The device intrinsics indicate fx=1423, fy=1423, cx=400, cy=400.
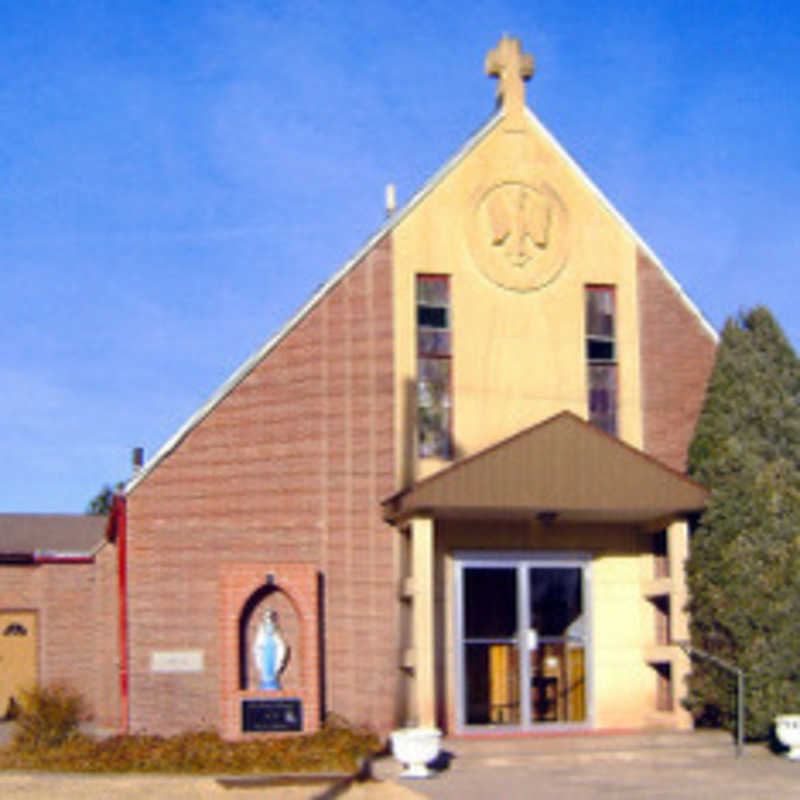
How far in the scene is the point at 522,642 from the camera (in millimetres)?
20656

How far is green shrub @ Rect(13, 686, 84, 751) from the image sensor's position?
19312 millimetres

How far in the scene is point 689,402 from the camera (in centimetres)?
2258

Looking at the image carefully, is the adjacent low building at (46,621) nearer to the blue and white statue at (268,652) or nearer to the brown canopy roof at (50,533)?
the brown canopy roof at (50,533)

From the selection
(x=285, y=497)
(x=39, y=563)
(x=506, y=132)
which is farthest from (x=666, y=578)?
(x=39, y=563)

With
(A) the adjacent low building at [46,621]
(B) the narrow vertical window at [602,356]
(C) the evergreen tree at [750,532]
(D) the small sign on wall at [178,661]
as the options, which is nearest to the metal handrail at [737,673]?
(C) the evergreen tree at [750,532]

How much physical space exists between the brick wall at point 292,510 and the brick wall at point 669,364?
4235mm

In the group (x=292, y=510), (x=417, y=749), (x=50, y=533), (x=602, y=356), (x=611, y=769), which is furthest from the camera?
(x=50, y=533)

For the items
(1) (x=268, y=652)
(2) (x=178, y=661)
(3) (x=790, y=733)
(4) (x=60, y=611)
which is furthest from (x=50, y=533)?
(3) (x=790, y=733)

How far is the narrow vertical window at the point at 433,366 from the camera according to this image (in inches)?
844

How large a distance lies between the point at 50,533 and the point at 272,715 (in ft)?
52.5

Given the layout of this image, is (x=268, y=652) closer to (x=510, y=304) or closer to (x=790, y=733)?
(x=510, y=304)

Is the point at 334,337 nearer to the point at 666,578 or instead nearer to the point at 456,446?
the point at 456,446

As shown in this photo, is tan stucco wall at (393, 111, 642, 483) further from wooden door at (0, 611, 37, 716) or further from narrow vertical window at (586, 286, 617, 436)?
wooden door at (0, 611, 37, 716)

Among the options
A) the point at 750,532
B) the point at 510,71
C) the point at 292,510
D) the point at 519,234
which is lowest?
the point at 750,532
